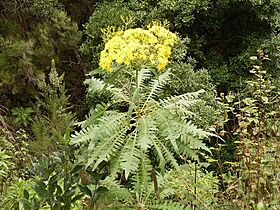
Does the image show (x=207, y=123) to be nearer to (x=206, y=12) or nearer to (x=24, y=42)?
(x=206, y=12)

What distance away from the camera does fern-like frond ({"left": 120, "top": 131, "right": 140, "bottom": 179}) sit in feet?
8.98

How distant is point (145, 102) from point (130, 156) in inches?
15.7

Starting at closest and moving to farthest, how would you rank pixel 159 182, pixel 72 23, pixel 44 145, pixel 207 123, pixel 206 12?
pixel 159 182 < pixel 44 145 < pixel 207 123 < pixel 206 12 < pixel 72 23

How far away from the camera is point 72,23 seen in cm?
748

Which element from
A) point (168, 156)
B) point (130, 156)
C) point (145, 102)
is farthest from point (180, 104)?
point (130, 156)

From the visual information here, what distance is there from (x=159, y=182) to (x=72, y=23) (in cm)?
470

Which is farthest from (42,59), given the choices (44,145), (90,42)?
(44,145)

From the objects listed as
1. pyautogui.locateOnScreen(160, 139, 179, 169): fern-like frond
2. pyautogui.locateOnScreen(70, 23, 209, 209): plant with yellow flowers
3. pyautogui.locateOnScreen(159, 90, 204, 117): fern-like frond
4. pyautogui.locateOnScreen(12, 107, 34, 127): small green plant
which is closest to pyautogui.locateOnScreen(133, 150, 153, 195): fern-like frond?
pyautogui.locateOnScreen(70, 23, 209, 209): plant with yellow flowers

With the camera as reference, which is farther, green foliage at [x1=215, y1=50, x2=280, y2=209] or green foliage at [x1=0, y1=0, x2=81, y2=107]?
green foliage at [x1=0, y1=0, x2=81, y2=107]

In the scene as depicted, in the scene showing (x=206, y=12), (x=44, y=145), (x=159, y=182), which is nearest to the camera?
(x=159, y=182)

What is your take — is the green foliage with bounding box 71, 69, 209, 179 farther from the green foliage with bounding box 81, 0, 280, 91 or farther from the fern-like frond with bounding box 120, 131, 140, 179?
the green foliage with bounding box 81, 0, 280, 91

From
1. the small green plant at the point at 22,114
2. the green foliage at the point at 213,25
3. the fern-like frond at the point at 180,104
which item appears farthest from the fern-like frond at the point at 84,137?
the small green plant at the point at 22,114

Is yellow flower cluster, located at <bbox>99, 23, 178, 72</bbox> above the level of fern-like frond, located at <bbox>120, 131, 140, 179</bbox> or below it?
above

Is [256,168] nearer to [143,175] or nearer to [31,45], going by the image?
[143,175]
